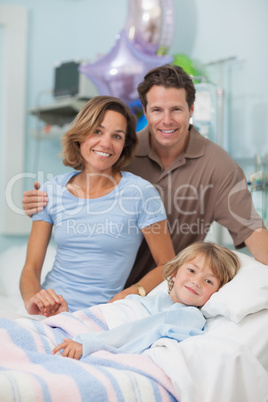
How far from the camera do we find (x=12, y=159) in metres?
3.80

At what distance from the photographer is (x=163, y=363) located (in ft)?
3.70

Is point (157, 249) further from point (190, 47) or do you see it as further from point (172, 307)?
point (190, 47)

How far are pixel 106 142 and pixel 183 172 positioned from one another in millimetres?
399

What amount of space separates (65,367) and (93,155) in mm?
809

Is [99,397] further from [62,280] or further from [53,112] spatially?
[53,112]

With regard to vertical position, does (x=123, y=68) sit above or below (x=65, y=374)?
above

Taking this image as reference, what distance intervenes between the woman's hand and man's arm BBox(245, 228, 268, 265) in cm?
66

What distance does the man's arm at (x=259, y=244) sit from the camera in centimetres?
169

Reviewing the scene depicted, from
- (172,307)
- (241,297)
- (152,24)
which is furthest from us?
(152,24)

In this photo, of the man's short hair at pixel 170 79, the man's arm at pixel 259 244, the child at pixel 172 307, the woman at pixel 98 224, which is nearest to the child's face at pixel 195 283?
the child at pixel 172 307

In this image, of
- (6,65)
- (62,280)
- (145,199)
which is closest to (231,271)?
(145,199)

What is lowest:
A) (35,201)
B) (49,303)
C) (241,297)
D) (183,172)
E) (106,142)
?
(49,303)

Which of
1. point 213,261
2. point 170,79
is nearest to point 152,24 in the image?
point 170,79

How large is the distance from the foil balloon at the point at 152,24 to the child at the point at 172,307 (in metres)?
1.60
